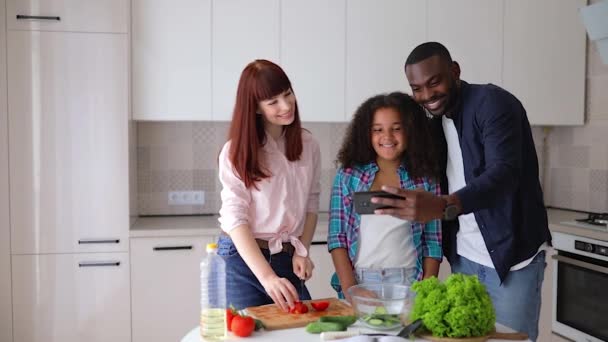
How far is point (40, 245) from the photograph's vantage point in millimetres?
2820

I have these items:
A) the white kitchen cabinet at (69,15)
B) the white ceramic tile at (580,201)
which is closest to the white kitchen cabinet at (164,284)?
the white kitchen cabinet at (69,15)

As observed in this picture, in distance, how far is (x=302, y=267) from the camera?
1.70m

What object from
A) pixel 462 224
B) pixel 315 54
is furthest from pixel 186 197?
pixel 462 224

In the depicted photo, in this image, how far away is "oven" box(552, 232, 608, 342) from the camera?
270cm

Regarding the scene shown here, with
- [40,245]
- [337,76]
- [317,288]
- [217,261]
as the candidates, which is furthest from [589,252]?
[40,245]

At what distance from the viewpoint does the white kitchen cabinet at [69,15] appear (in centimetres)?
278

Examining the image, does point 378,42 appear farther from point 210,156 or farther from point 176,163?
point 176,163

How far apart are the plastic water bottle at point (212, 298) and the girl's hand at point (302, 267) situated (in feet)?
1.02

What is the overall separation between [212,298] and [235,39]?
1.92 m

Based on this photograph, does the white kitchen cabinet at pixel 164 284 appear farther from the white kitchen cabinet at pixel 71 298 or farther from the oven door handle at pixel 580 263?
the oven door handle at pixel 580 263

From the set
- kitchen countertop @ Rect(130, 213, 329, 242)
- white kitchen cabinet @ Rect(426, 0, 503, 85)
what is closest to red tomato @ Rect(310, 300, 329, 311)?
kitchen countertop @ Rect(130, 213, 329, 242)

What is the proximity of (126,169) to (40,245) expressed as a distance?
52 centimetres

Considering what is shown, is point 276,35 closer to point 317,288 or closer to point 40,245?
point 317,288

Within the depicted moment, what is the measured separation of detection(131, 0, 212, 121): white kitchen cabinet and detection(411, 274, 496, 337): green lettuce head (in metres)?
1.99
